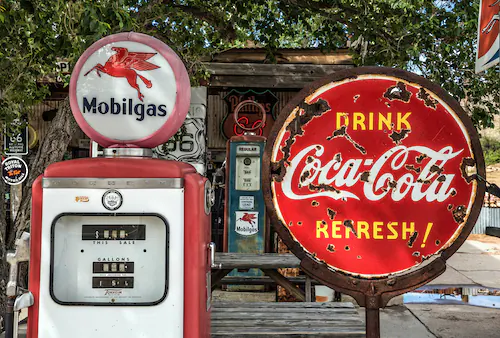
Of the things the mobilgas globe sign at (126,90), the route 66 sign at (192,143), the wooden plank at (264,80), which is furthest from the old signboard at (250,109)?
the mobilgas globe sign at (126,90)

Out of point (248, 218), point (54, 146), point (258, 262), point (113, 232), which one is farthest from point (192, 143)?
point (113, 232)

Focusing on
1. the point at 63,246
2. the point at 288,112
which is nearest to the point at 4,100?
the point at 63,246

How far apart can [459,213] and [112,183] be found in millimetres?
1256

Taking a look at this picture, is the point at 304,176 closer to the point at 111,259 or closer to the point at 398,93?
the point at 398,93

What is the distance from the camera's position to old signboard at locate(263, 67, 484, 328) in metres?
1.66

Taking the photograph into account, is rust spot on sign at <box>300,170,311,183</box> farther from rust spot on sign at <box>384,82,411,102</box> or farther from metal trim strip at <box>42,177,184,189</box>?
metal trim strip at <box>42,177,184,189</box>

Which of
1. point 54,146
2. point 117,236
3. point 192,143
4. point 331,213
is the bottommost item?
point 117,236

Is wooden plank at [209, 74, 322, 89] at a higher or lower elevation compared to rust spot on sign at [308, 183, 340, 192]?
higher

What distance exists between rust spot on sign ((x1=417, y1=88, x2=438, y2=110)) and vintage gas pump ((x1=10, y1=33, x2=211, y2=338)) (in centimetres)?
92

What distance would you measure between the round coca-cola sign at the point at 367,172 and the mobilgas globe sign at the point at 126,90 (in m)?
0.69

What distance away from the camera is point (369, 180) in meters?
1.69

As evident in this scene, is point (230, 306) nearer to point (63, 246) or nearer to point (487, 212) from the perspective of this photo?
point (63, 246)

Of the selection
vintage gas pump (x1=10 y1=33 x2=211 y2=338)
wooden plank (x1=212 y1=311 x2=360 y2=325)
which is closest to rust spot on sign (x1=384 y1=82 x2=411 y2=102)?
vintage gas pump (x1=10 y1=33 x2=211 y2=338)

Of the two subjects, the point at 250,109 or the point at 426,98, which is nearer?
the point at 426,98
